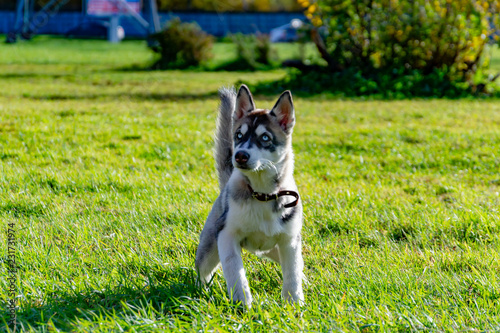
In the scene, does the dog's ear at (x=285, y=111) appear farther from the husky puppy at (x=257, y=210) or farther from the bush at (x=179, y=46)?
the bush at (x=179, y=46)

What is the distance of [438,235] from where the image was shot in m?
4.18

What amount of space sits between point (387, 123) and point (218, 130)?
572 cm

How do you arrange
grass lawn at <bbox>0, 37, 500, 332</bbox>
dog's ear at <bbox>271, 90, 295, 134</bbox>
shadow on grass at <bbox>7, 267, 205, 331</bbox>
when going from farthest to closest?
dog's ear at <bbox>271, 90, 295, 134</bbox>, grass lawn at <bbox>0, 37, 500, 332</bbox>, shadow on grass at <bbox>7, 267, 205, 331</bbox>

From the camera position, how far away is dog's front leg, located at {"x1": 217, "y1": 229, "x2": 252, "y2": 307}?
299 centimetres

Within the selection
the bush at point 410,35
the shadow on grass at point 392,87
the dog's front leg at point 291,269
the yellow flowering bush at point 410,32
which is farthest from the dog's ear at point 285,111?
the yellow flowering bush at point 410,32

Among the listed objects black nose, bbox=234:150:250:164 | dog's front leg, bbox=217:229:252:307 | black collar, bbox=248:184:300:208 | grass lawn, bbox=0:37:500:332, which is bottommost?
grass lawn, bbox=0:37:500:332

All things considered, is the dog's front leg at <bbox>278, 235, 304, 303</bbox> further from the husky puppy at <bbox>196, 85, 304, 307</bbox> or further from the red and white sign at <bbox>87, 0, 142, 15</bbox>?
the red and white sign at <bbox>87, 0, 142, 15</bbox>

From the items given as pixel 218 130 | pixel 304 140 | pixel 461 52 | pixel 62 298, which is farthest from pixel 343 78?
pixel 62 298

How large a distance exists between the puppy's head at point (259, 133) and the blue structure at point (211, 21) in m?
40.2

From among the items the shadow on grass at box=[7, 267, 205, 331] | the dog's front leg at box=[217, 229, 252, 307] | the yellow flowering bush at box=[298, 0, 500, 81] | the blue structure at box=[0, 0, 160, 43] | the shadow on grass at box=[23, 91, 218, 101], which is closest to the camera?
the shadow on grass at box=[7, 267, 205, 331]

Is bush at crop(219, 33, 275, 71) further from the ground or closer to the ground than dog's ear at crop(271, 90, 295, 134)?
closer to the ground

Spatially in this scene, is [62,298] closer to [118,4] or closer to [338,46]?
[338,46]

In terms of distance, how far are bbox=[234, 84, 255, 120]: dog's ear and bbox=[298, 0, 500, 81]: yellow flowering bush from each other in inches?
391

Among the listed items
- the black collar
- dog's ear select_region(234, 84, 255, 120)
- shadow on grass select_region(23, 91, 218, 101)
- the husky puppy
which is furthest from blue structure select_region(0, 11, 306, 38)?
the black collar
